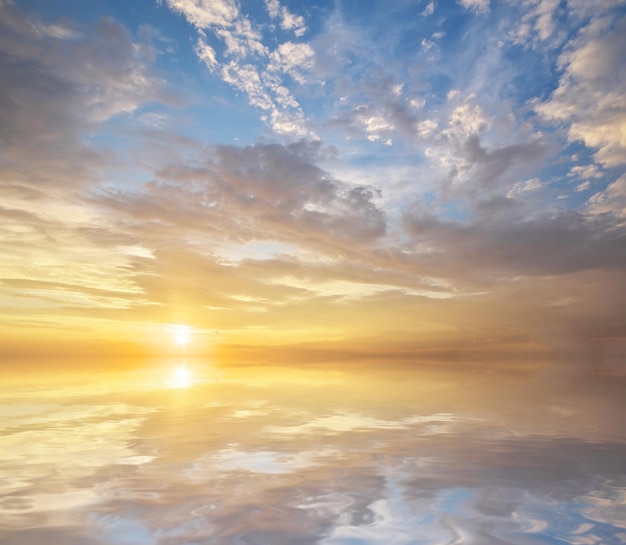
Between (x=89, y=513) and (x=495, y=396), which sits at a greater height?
(x=495, y=396)

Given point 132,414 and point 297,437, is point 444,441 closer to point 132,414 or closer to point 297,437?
point 297,437

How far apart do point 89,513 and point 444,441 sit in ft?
34.1

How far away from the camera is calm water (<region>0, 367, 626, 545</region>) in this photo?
6.79m

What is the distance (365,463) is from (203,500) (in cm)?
450

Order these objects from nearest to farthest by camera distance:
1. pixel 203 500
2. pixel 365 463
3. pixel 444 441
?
1. pixel 203 500
2. pixel 365 463
3. pixel 444 441

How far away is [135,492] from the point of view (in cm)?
838

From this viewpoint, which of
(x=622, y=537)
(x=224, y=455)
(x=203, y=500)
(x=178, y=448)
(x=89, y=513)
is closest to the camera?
(x=622, y=537)

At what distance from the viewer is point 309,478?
936 centimetres

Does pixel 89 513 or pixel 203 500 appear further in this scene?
pixel 203 500

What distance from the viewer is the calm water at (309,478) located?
6785 mm

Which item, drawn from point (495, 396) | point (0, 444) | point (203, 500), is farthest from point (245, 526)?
point (495, 396)

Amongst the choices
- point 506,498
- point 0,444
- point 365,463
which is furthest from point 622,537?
point 0,444

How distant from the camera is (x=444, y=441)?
13289mm

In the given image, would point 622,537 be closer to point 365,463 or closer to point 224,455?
point 365,463
